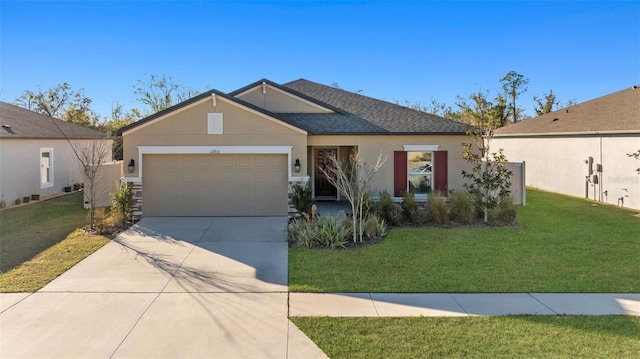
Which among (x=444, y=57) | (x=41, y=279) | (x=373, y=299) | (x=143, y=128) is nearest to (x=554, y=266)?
(x=373, y=299)

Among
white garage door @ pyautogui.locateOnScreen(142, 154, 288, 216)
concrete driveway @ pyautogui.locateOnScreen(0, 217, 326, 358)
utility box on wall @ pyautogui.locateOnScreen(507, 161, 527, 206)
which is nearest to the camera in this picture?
concrete driveway @ pyautogui.locateOnScreen(0, 217, 326, 358)

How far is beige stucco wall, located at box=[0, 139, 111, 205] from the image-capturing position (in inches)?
636

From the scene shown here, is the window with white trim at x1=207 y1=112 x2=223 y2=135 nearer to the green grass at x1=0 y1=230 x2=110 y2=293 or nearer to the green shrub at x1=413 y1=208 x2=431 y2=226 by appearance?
the green grass at x1=0 y1=230 x2=110 y2=293

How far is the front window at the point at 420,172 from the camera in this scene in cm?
1578

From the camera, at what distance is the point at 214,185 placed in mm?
13938

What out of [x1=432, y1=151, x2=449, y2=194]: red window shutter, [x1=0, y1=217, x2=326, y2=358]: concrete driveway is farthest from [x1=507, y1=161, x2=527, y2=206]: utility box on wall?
[x1=0, y1=217, x2=326, y2=358]: concrete driveway

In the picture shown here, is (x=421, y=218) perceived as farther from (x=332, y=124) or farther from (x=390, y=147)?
(x=332, y=124)

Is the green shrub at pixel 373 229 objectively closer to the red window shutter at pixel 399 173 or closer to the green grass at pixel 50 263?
the red window shutter at pixel 399 173

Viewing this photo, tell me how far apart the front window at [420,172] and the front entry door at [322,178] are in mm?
3495

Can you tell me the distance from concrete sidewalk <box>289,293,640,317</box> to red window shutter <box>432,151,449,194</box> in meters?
8.80

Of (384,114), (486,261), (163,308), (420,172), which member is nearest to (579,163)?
(420,172)

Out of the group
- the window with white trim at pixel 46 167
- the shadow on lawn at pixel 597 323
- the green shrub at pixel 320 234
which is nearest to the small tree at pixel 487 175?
the green shrub at pixel 320 234

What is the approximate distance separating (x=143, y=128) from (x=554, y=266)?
1233cm

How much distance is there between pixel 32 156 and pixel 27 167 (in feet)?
1.95
